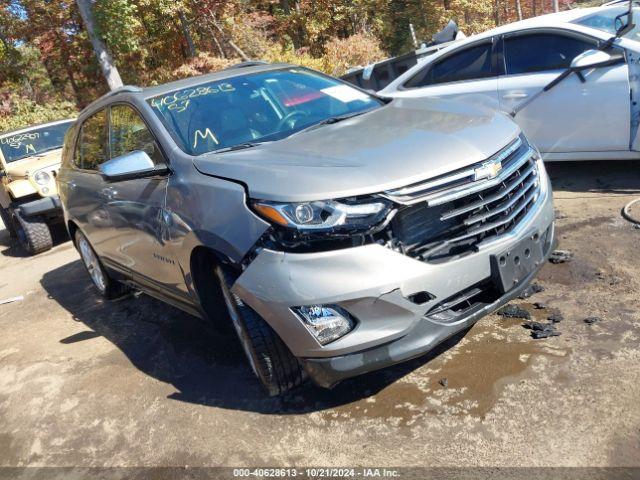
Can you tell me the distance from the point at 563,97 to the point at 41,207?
6.31 m

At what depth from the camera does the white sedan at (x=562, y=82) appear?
193 inches

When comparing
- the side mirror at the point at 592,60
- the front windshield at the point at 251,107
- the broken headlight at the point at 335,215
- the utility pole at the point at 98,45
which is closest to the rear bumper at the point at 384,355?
the broken headlight at the point at 335,215

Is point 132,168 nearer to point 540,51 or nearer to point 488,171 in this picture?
point 488,171

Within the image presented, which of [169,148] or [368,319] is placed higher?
[169,148]

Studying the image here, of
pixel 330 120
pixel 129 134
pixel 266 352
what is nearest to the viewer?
pixel 266 352

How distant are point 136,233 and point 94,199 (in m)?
→ 0.88

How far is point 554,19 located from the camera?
5.61m

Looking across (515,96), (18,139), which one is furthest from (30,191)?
(515,96)

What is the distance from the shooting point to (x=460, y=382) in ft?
9.70

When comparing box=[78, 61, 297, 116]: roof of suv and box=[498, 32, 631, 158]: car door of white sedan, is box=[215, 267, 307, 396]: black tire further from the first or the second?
box=[498, 32, 631, 158]: car door of white sedan

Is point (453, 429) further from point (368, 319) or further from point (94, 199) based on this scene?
point (94, 199)

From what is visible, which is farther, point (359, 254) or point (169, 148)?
point (169, 148)

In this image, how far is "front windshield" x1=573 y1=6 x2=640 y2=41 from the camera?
5117 mm

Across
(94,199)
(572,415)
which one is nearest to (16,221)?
(94,199)
